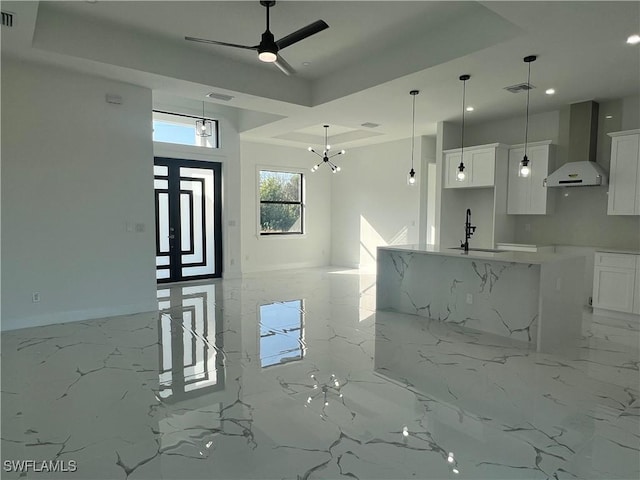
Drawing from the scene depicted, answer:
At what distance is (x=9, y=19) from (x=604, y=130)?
7.16 m

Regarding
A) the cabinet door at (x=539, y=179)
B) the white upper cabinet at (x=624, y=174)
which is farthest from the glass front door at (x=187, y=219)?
the white upper cabinet at (x=624, y=174)

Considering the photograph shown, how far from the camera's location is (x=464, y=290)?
192 inches

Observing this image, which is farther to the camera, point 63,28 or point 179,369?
point 63,28

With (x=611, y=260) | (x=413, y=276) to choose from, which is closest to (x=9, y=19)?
(x=413, y=276)

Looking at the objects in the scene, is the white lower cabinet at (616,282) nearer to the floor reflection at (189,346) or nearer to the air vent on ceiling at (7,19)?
the floor reflection at (189,346)

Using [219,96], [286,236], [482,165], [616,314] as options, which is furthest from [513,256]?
[286,236]

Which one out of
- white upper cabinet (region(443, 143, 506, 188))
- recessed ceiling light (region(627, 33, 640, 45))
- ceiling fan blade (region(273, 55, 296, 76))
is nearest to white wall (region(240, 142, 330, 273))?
white upper cabinet (region(443, 143, 506, 188))

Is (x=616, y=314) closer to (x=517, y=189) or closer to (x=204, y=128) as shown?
(x=517, y=189)

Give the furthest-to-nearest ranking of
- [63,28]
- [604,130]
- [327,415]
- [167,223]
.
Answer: [167,223], [604,130], [63,28], [327,415]

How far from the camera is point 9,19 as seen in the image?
358 cm

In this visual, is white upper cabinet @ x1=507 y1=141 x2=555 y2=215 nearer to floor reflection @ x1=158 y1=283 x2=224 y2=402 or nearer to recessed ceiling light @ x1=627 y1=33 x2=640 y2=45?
recessed ceiling light @ x1=627 y1=33 x2=640 y2=45

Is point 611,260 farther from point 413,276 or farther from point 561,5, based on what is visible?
point 561,5

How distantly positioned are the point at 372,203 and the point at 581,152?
15.0 ft

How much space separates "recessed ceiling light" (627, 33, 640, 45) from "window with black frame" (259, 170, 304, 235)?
7.03 meters
